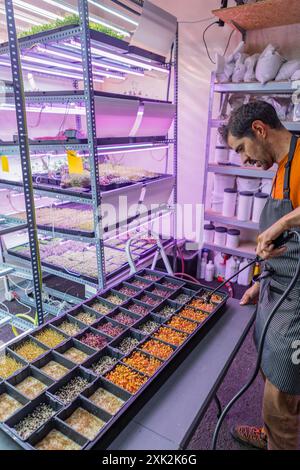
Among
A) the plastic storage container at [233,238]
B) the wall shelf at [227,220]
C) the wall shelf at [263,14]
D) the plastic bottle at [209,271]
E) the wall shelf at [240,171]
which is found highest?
the wall shelf at [263,14]

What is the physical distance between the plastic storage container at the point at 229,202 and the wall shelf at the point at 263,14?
1.54 m

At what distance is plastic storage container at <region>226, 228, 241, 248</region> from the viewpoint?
3.33m

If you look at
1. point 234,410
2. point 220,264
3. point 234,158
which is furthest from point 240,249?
point 234,410

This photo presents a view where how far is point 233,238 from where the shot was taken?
333cm

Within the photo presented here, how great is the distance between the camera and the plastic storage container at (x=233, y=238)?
3.33m

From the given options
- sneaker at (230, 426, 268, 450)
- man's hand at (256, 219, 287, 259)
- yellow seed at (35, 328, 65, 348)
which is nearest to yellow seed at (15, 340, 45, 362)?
yellow seed at (35, 328, 65, 348)

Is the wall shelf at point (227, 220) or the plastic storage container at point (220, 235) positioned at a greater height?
the wall shelf at point (227, 220)

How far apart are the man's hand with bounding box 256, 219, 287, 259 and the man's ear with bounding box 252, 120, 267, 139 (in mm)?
389

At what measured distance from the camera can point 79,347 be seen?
45.6 inches

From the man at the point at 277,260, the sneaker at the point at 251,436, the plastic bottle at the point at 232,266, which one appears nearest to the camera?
the man at the point at 277,260

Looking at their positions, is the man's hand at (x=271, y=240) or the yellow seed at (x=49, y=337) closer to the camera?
the man's hand at (x=271, y=240)

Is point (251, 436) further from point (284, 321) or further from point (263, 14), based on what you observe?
point (263, 14)

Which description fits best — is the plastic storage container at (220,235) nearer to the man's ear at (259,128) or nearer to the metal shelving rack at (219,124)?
the metal shelving rack at (219,124)

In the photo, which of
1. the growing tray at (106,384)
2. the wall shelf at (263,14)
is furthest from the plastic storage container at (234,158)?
the growing tray at (106,384)
